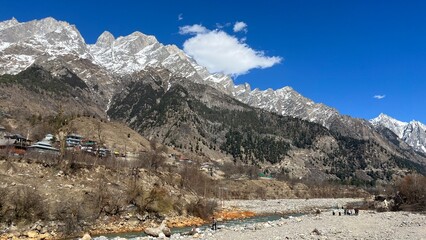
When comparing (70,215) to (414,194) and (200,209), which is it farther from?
(414,194)

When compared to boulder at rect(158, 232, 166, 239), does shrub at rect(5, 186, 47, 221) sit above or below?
above

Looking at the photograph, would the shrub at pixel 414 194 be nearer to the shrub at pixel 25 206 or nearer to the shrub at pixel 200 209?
the shrub at pixel 200 209

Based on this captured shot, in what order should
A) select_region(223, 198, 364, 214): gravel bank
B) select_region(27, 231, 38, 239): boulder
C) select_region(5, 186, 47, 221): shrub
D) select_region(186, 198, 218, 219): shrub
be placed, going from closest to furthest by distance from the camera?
select_region(27, 231, 38, 239): boulder
select_region(5, 186, 47, 221): shrub
select_region(186, 198, 218, 219): shrub
select_region(223, 198, 364, 214): gravel bank

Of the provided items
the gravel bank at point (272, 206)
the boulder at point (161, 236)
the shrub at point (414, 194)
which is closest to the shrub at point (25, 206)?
the boulder at point (161, 236)

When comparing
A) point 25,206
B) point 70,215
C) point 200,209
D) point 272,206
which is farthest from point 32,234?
point 272,206

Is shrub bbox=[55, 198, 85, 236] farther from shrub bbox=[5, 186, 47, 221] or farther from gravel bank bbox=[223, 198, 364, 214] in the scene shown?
gravel bank bbox=[223, 198, 364, 214]

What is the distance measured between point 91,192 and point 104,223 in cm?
682

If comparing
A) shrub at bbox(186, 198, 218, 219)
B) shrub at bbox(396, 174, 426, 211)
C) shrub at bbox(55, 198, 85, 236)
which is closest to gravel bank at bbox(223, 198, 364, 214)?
shrub at bbox(396, 174, 426, 211)

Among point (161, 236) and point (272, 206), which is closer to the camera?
point (161, 236)

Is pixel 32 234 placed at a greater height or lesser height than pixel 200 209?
lesser

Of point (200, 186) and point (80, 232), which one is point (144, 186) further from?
point (200, 186)

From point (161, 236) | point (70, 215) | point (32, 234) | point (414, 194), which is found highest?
point (414, 194)

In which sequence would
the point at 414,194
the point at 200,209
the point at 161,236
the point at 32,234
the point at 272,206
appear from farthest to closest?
the point at 272,206
the point at 414,194
the point at 200,209
the point at 32,234
the point at 161,236

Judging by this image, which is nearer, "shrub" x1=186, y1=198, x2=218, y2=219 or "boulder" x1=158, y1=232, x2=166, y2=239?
"boulder" x1=158, y1=232, x2=166, y2=239
